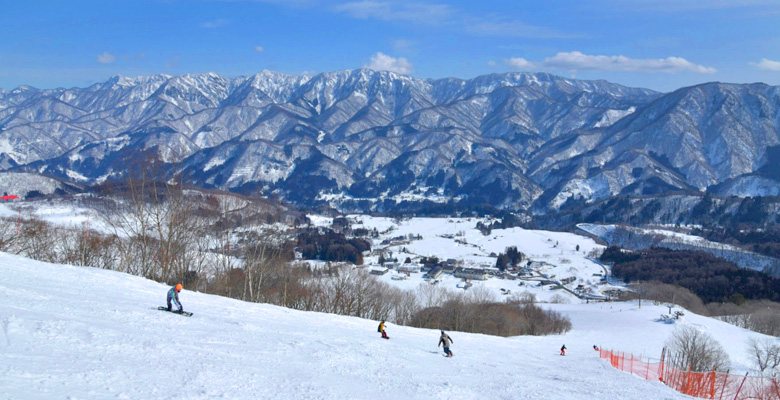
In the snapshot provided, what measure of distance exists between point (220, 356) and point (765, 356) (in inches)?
1875

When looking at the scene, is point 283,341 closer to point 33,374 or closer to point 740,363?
point 33,374

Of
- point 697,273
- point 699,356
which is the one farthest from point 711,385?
point 697,273

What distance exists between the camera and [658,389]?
63.6 feet

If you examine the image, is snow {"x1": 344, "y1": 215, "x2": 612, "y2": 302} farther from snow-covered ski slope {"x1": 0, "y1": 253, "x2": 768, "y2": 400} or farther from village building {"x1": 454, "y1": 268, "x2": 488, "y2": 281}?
snow-covered ski slope {"x1": 0, "y1": 253, "x2": 768, "y2": 400}

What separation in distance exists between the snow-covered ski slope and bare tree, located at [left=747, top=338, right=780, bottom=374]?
24.1 m

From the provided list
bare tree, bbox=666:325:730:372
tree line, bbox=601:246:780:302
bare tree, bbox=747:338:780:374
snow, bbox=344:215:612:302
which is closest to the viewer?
bare tree, bbox=666:325:730:372

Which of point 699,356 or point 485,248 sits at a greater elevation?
point 485,248

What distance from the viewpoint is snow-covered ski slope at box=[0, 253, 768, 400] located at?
10.6m

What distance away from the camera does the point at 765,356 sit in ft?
138

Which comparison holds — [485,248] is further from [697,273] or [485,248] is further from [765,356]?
[765,356]

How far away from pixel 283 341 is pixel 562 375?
38.3 ft

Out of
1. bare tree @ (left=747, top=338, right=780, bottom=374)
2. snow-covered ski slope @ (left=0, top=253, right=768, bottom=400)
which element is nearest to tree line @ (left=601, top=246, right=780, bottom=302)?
bare tree @ (left=747, top=338, right=780, bottom=374)

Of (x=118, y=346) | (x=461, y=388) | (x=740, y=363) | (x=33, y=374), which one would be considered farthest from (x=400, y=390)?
(x=740, y=363)

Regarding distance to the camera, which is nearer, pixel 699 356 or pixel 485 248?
pixel 699 356
